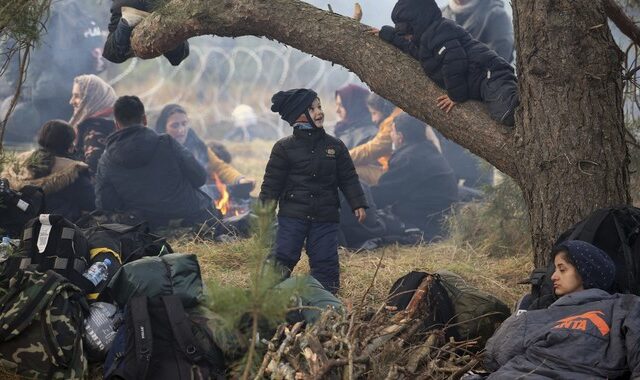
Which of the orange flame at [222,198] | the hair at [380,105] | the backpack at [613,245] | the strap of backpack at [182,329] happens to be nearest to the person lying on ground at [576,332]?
the backpack at [613,245]

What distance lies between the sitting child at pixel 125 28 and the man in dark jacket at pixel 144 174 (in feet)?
3.19

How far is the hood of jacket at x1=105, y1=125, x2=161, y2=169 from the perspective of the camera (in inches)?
308

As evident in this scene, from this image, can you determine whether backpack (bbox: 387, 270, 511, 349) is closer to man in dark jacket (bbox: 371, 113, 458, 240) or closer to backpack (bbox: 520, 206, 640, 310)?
backpack (bbox: 520, 206, 640, 310)

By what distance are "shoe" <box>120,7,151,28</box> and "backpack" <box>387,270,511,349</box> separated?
3334 mm

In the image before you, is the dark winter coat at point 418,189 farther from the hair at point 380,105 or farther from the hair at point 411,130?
the hair at point 380,105

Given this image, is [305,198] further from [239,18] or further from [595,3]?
[595,3]

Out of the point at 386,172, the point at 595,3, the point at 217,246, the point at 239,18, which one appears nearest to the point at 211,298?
the point at 595,3

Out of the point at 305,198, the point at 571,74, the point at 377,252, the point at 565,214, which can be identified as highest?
the point at 571,74

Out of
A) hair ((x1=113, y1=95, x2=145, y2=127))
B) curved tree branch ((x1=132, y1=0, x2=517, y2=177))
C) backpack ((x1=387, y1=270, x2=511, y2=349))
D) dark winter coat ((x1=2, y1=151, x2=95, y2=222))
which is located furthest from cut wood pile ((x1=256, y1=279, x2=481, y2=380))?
hair ((x1=113, y1=95, x2=145, y2=127))

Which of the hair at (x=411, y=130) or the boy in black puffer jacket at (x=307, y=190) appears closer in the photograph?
the boy in black puffer jacket at (x=307, y=190)

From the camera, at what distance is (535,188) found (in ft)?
16.4

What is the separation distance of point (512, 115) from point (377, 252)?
3.01 meters

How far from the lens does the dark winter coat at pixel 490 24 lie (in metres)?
8.70

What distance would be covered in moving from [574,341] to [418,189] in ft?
19.0
